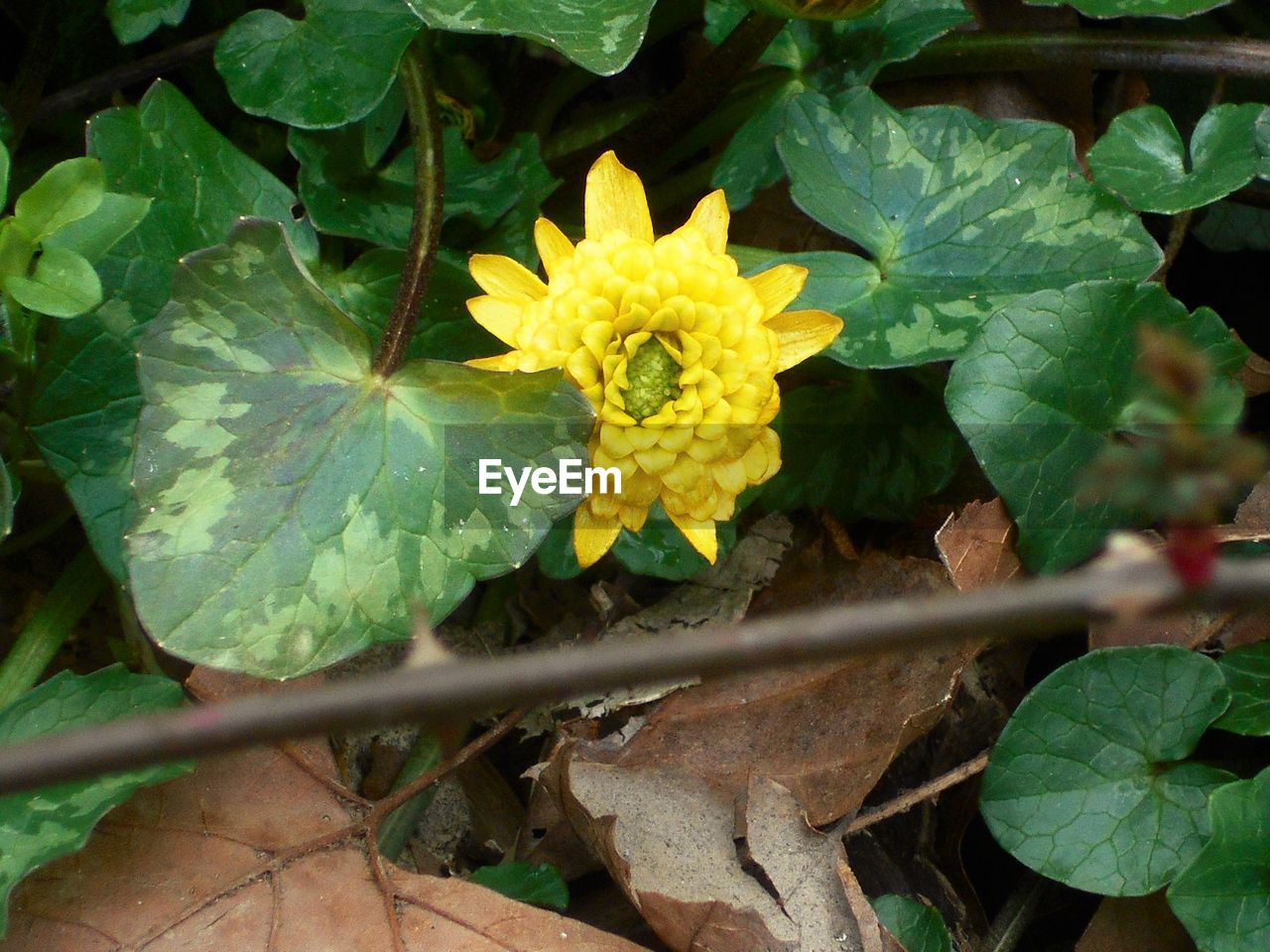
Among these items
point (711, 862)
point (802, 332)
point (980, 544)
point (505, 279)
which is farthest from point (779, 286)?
point (711, 862)

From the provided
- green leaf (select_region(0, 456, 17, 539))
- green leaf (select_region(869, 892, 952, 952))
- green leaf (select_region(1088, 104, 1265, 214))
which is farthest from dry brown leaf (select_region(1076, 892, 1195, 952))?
green leaf (select_region(0, 456, 17, 539))

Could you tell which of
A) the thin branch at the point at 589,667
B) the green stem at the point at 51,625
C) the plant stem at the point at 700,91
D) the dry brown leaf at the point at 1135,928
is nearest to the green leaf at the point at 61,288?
the green stem at the point at 51,625

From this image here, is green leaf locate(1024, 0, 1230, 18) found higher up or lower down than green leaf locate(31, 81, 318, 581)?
higher up

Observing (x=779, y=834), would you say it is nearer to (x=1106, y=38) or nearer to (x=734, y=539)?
(x=734, y=539)

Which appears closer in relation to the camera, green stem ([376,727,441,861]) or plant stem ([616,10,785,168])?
green stem ([376,727,441,861])

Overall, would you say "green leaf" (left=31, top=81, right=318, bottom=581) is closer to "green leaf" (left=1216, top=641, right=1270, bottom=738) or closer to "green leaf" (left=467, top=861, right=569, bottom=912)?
"green leaf" (left=467, top=861, right=569, bottom=912)

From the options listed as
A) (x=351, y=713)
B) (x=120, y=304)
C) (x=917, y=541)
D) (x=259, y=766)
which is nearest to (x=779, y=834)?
(x=917, y=541)
